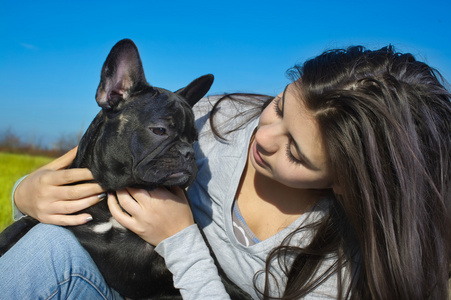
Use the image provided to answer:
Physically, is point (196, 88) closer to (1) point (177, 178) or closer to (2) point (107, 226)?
(1) point (177, 178)

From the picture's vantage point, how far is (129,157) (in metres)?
1.43

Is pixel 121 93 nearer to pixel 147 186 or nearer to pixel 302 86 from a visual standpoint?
pixel 147 186

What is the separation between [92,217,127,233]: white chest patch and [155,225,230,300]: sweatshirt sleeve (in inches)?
7.8

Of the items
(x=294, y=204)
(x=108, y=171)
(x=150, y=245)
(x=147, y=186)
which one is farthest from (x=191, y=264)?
(x=294, y=204)

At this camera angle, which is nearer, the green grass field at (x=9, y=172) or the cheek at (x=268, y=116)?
the cheek at (x=268, y=116)

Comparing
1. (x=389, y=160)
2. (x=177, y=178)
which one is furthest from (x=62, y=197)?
(x=389, y=160)

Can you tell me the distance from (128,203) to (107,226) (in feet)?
0.46

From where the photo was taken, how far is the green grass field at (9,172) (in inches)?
131

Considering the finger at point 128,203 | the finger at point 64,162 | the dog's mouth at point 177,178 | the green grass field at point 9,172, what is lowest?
the green grass field at point 9,172

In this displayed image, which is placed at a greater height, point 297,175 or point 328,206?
point 297,175

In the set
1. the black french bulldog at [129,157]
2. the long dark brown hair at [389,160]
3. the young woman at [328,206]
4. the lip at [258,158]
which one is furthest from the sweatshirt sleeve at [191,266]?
the lip at [258,158]

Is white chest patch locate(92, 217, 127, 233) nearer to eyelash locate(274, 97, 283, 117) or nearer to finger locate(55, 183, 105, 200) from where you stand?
finger locate(55, 183, 105, 200)

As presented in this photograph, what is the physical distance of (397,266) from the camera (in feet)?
4.61

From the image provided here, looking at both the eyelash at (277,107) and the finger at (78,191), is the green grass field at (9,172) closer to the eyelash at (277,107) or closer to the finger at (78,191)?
→ the finger at (78,191)
